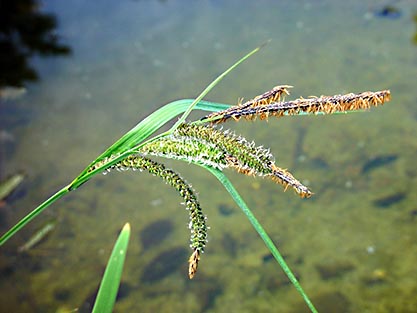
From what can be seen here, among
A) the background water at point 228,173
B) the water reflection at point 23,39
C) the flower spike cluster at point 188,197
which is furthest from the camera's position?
the water reflection at point 23,39

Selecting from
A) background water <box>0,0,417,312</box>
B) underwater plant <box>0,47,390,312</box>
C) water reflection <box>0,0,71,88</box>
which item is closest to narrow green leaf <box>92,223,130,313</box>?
underwater plant <box>0,47,390,312</box>

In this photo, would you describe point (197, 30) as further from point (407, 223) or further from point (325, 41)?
point (407, 223)

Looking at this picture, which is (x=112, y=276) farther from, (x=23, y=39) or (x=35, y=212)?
(x=23, y=39)

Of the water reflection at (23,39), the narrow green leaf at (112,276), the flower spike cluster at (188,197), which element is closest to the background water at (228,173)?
the water reflection at (23,39)

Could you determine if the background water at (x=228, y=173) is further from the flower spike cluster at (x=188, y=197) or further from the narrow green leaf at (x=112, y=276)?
the narrow green leaf at (x=112, y=276)

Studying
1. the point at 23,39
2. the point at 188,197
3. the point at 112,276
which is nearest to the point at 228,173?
the point at 188,197

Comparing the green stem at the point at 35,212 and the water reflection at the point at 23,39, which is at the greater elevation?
the water reflection at the point at 23,39

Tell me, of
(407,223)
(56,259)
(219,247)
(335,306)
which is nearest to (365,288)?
(335,306)

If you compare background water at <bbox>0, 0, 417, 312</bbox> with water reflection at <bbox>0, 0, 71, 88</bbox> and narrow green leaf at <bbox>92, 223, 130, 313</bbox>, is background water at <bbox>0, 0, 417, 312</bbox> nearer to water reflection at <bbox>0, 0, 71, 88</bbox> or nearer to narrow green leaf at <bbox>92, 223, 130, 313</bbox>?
water reflection at <bbox>0, 0, 71, 88</bbox>
